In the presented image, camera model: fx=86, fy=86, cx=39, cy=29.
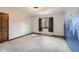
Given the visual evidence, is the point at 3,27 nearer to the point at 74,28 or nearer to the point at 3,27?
the point at 3,27

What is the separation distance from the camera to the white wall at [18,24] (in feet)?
12.0

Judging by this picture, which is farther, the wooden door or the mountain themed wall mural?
the wooden door

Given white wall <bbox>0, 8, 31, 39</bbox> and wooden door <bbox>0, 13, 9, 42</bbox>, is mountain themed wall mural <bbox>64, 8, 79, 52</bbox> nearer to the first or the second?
white wall <bbox>0, 8, 31, 39</bbox>

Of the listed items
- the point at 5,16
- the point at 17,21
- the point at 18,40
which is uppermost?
the point at 5,16

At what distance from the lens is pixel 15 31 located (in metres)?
3.93

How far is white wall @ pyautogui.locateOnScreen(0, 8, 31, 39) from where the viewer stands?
3668 millimetres

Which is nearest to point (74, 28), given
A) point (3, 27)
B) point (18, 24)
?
point (18, 24)

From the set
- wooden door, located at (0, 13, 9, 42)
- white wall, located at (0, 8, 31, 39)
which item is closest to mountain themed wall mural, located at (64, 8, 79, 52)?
white wall, located at (0, 8, 31, 39)

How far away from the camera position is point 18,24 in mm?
4125

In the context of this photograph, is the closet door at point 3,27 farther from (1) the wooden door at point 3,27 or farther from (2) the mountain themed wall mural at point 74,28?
(2) the mountain themed wall mural at point 74,28
